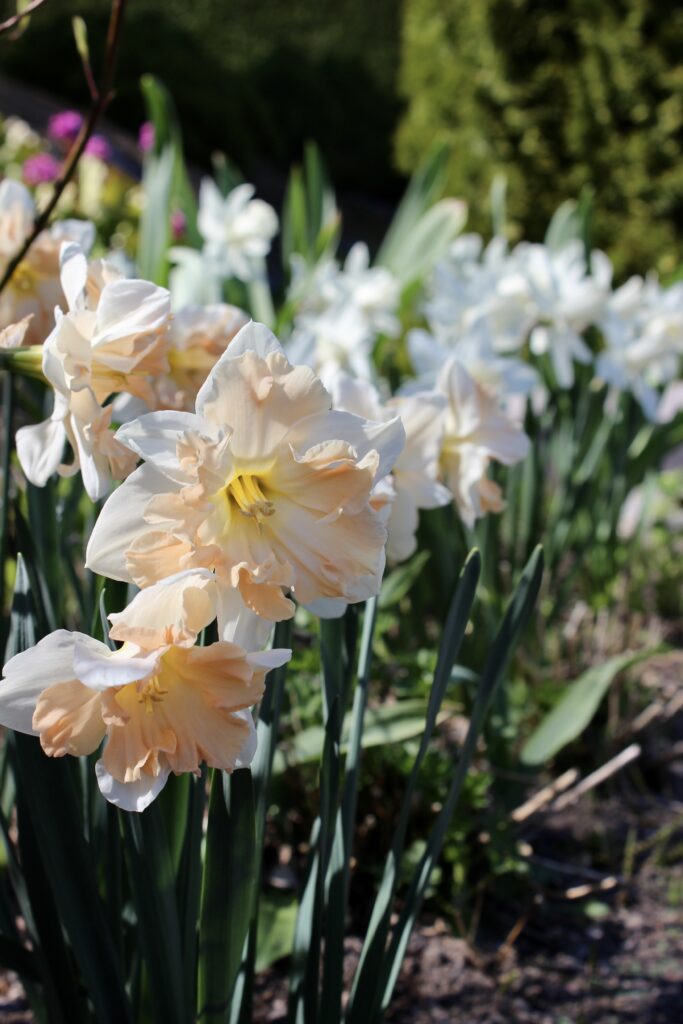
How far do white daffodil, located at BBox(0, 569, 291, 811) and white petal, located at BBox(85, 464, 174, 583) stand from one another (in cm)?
5

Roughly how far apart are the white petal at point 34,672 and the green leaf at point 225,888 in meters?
0.15

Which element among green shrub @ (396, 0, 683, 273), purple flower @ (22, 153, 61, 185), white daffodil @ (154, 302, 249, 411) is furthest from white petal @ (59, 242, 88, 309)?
green shrub @ (396, 0, 683, 273)

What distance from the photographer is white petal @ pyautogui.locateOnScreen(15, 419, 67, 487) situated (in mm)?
873

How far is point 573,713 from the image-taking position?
5.44 feet

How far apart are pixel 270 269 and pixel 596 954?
6.33m

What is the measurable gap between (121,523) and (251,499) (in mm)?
89

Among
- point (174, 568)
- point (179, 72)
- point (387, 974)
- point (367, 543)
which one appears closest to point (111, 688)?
point (174, 568)

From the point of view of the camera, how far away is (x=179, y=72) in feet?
26.9

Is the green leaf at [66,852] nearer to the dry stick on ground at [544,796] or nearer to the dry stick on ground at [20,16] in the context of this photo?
the dry stick on ground at [20,16]

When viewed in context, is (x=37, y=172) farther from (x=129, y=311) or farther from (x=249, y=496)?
(x=249, y=496)

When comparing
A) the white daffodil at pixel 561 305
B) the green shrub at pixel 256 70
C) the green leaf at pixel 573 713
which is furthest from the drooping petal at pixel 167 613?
the green shrub at pixel 256 70

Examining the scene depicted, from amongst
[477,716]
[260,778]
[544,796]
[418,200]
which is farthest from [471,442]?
[418,200]

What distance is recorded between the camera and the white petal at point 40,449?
0.87 metres

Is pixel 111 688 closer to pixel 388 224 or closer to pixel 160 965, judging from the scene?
pixel 160 965
